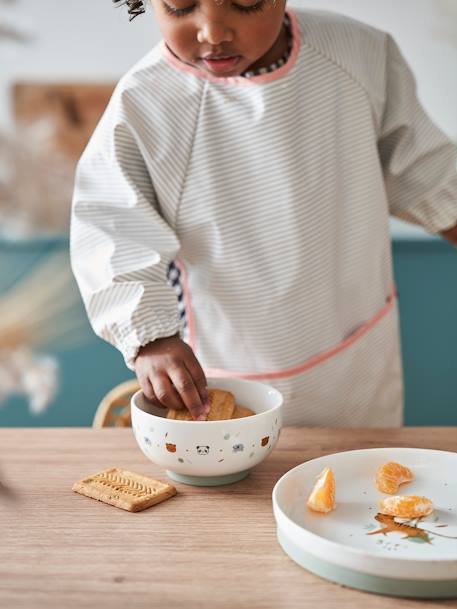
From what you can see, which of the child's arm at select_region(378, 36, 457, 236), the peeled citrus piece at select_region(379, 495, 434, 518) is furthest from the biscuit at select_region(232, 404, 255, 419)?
the child's arm at select_region(378, 36, 457, 236)

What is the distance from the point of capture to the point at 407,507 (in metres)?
0.78

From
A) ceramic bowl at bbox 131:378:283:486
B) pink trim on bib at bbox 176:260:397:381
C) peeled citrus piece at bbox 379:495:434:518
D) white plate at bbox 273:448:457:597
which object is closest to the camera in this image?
white plate at bbox 273:448:457:597

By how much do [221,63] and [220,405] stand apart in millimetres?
417

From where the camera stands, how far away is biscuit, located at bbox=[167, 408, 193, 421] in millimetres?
943

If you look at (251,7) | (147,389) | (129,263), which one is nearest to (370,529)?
(147,389)

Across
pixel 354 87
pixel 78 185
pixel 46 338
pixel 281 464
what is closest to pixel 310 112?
pixel 354 87

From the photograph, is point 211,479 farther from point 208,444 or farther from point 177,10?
point 177,10

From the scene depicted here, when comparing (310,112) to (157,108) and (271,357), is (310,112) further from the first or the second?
(271,357)

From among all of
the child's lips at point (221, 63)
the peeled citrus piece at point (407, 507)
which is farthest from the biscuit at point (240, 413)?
the child's lips at point (221, 63)

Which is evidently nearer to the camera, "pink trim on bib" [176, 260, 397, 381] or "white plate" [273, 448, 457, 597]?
"white plate" [273, 448, 457, 597]

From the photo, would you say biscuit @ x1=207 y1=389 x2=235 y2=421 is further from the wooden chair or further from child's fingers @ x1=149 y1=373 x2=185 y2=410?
the wooden chair

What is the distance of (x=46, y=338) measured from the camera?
7.91ft

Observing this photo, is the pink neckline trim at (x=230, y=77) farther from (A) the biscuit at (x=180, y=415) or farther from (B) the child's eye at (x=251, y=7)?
(A) the biscuit at (x=180, y=415)

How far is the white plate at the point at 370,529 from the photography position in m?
0.66
